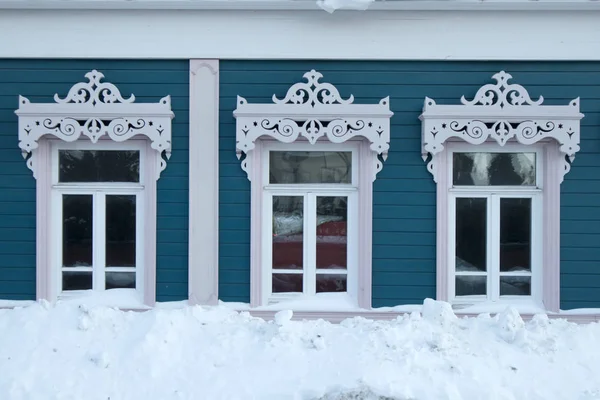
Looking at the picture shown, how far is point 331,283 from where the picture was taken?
522 centimetres

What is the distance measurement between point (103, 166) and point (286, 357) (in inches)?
109

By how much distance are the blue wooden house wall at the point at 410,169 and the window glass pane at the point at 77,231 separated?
55.2 inches

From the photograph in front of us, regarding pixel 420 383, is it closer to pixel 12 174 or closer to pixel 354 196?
pixel 354 196

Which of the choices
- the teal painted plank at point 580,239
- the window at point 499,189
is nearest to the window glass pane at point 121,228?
the window at point 499,189

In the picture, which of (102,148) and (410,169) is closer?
(410,169)

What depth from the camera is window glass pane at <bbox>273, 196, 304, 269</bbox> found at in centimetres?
521

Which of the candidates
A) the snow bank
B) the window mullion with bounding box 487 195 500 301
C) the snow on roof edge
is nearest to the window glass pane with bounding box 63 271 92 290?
the snow on roof edge

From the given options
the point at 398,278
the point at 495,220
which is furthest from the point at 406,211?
the point at 495,220

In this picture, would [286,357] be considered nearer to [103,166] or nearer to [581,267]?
[103,166]

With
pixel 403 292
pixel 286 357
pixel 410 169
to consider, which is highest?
pixel 410 169

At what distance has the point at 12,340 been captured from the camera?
164 inches

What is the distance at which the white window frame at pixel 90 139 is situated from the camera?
16.3 ft

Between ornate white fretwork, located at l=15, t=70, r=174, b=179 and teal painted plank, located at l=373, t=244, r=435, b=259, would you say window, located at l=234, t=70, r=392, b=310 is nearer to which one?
teal painted plank, located at l=373, t=244, r=435, b=259

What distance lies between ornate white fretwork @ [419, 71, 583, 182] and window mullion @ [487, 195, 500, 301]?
65 cm
